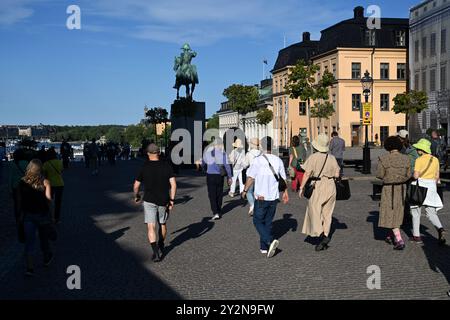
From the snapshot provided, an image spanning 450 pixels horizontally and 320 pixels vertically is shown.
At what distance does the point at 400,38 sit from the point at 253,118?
51.6 metres

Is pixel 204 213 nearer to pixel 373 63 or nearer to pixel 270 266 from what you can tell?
pixel 270 266

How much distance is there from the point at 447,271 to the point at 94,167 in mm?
26152

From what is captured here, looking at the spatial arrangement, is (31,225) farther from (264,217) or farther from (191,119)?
(191,119)

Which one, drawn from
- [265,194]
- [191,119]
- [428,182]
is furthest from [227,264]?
[191,119]

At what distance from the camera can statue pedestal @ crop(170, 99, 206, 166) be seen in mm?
36375

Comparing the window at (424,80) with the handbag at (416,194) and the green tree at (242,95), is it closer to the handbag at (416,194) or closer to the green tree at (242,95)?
the green tree at (242,95)

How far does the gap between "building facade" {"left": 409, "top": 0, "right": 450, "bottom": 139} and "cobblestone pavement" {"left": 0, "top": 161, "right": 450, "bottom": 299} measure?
140 feet

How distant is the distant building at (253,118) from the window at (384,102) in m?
18.1

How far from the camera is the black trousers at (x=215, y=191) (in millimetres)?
13422

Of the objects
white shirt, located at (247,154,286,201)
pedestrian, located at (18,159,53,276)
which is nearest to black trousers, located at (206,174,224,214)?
white shirt, located at (247,154,286,201)

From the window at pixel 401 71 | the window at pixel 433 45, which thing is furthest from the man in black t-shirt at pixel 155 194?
the window at pixel 401 71

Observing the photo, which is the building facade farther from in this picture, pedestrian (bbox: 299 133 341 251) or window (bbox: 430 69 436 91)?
pedestrian (bbox: 299 133 341 251)

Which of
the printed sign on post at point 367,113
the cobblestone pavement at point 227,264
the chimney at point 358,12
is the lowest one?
the cobblestone pavement at point 227,264

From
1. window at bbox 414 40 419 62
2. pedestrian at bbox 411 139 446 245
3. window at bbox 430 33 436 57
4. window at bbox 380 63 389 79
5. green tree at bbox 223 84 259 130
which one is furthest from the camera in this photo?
green tree at bbox 223 84 259 130
